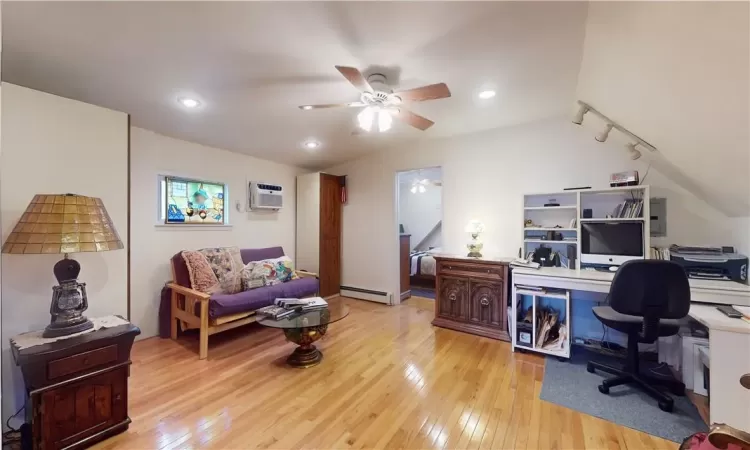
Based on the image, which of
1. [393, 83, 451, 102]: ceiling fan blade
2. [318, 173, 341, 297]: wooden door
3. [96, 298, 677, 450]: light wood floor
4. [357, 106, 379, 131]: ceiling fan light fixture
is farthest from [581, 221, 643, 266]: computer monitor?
[318, 173, 341, 297]: wooden door

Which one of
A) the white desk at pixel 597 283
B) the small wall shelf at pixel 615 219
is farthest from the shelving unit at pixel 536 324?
→ the small wall shelf at pixel 615 219

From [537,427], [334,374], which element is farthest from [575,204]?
[334,374]

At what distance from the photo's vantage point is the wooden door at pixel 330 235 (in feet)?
15.0

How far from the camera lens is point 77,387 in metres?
1.58

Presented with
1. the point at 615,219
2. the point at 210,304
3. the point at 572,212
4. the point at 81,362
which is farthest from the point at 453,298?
the point at 81,362

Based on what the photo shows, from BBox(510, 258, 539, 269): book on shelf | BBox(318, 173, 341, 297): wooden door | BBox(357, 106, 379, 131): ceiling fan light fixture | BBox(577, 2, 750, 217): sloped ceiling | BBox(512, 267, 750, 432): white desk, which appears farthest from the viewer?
BBox(318, 173, 341, 297): wooden door

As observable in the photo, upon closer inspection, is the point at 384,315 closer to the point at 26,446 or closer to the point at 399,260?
the point at 399,260

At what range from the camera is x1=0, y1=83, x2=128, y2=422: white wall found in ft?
5.55

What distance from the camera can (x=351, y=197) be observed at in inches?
192

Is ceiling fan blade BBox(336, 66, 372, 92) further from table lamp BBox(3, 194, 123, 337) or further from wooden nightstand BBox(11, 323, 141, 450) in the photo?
wooden nightstand BBox(11, 323, 141, 450)

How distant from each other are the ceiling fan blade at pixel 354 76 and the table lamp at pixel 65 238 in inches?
64.7

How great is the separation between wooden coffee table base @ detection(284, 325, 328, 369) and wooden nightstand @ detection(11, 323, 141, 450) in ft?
3.67

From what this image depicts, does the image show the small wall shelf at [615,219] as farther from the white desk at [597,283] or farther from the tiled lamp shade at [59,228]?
the tiled lamp shade at [59,228]

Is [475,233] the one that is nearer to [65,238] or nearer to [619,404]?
[619,404]
